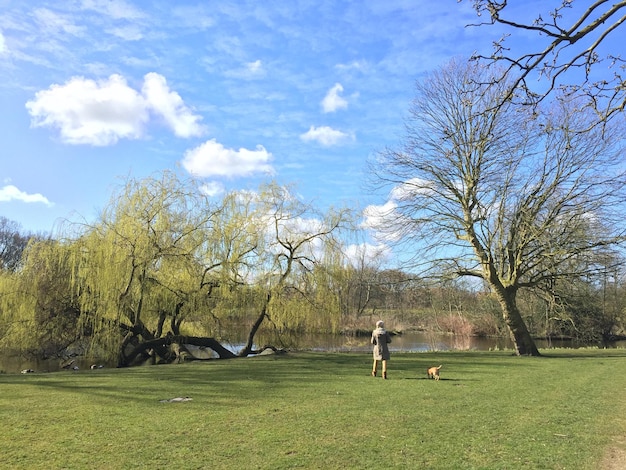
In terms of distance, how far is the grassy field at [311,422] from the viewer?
4.65 meters

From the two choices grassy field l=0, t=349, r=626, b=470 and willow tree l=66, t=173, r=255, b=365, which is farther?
willow tree l=66, t=173, r=255, b=365

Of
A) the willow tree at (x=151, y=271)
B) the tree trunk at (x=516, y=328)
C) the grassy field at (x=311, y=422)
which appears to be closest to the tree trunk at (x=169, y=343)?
the willow tree at (x=151, y=271)

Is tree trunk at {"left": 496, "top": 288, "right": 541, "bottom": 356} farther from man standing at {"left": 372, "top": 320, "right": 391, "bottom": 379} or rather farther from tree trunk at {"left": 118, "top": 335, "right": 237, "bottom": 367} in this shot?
tree trunk at {"left": 118, "top": 335, "right": 237, "bottom": 367}

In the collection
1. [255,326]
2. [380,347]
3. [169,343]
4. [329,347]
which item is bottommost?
[329,347]

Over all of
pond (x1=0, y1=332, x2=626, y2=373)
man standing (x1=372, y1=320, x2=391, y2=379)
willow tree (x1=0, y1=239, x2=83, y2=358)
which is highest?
willow tree (x1=0, y1=239, x2=83, y2=358)

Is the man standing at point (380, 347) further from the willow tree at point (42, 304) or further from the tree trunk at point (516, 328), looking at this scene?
the willow tree at point (42, 304)

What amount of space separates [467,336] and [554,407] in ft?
Result: 96.1

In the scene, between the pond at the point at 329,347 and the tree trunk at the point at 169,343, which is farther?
the pond at the point at 329,347

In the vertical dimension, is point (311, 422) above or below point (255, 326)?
below

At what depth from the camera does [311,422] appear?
6047 mm

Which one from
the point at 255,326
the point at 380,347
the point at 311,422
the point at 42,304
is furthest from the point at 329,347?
the point at 311,422

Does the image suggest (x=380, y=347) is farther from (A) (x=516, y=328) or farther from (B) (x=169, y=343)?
(B) (x=169, y=343)

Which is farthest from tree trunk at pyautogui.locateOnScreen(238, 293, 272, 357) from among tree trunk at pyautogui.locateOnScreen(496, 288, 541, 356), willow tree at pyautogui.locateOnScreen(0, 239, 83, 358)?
tree trunk at pyautogui.locateOnScreen(496, 288, 541, 356)

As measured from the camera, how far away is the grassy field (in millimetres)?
4648
